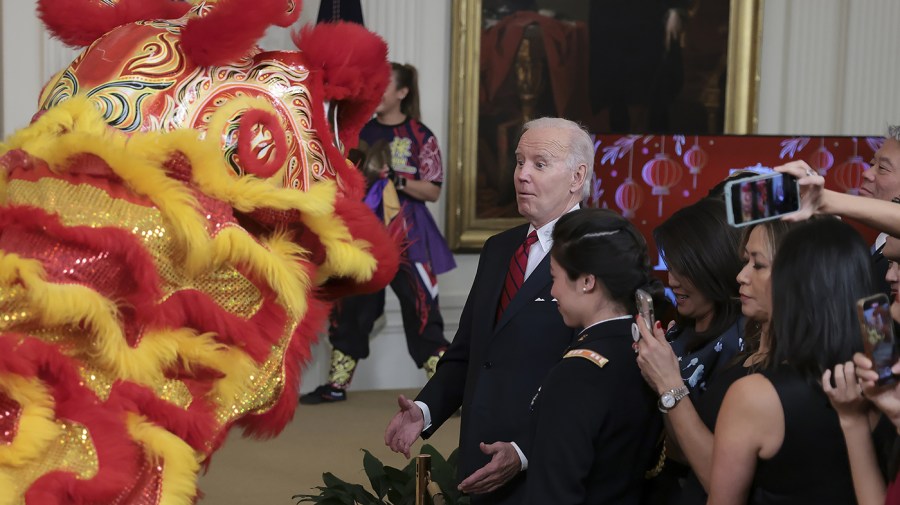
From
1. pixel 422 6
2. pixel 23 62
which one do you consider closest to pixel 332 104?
pixel 23 62

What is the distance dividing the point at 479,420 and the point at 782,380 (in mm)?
945

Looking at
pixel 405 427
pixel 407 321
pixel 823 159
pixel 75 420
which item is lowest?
pixel 407 321

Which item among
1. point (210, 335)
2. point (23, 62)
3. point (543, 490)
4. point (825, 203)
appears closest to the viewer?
point (825, 203)

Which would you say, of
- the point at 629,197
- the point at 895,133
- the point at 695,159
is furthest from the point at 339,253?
the point at 695,159

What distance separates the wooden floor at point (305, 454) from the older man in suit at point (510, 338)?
2.03 meters

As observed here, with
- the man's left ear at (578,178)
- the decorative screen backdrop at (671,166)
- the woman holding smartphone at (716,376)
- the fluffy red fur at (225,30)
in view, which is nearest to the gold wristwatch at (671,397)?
the woman holding smartphone at (716,376)

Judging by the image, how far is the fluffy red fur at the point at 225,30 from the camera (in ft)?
7.95

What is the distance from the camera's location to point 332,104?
2.64 meters

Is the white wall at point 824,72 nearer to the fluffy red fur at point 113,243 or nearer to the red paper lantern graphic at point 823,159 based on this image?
the red paper lantern graphic at point 823,159

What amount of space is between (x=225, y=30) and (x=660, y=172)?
341 cm

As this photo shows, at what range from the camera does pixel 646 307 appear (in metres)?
2.51

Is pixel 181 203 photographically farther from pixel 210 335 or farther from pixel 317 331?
pixel 317 331

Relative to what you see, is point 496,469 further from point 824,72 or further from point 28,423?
point 824,72

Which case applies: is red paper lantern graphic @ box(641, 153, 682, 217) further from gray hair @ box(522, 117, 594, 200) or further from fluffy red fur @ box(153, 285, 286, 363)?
fluffy red fur @ box(153, 285, 286, 363)
